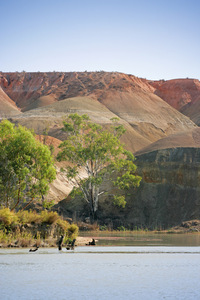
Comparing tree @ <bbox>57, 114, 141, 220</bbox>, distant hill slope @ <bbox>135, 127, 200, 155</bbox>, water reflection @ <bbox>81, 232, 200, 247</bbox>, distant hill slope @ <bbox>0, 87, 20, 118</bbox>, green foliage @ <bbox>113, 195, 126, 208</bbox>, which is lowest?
water reflection @ <bbox>81, 232, 200, 247</bbox>

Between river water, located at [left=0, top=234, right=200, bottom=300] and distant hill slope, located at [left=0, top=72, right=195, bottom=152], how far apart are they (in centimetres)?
9201

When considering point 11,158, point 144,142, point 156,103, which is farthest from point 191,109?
point 11,158

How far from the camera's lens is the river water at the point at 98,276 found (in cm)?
1317

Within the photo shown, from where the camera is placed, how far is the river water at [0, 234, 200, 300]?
1317 cm

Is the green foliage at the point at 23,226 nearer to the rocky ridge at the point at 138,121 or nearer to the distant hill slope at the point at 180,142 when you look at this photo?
the rocky ridge at the point at 138,121

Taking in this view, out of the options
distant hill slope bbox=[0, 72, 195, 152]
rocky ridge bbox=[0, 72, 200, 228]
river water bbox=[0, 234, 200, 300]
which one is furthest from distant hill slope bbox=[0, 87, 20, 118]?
river water bbox=[0, 234, 200, 300]

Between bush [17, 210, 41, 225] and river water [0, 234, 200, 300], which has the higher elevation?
bush [17, 210, 41, 225]

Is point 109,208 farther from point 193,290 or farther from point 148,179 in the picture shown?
point 193,290

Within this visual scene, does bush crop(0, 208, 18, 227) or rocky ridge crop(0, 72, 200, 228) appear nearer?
bush crop(0, 208, 18, 227)

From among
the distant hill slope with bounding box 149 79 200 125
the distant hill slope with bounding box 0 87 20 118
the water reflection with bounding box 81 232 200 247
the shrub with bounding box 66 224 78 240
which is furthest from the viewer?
the distant hill slope with bounding box 149 79 200 125

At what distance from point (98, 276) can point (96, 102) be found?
127m

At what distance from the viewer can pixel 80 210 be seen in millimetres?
64688

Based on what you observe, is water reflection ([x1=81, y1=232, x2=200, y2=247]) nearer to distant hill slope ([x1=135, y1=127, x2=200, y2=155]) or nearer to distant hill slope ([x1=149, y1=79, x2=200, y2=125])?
distant hill slope ([x1=135, y1=127, x2=200, y2=155])

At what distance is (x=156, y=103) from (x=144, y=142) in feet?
119
